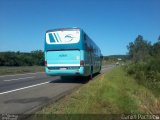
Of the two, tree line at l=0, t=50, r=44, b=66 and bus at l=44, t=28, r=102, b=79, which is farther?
tree line at l=0, t=50, r=44, b=66

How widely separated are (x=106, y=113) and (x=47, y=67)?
1127 centimetres

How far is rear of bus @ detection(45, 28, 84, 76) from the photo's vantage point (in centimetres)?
1934

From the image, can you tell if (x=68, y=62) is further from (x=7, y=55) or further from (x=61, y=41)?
(x=7, y=55)

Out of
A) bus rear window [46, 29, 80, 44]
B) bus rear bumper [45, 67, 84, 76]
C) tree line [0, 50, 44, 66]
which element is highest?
bus rear window [46, 29, 80, 44]

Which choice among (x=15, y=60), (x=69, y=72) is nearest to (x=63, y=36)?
(x=69, y=72)

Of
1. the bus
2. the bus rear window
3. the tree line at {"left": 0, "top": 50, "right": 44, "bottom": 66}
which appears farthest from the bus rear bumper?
the tree line at {"left": 0, "top": 50, "right": 44, "bottom": 66}

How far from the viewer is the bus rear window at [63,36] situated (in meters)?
19.3

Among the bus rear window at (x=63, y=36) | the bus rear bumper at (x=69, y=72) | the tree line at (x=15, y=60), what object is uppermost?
the bus rear window at (x=63, y=36)

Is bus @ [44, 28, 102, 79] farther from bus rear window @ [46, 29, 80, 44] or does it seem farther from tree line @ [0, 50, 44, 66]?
tree line @ [0, 50, 44, 66]

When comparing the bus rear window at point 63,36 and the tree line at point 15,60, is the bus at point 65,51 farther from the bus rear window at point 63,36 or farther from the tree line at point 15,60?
the tree line at point 15,60

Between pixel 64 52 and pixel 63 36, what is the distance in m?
1.05

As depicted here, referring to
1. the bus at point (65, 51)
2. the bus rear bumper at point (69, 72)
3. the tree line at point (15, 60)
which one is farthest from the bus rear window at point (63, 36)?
the tree line at point (15, 60)

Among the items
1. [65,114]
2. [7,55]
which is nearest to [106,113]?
[65,114]

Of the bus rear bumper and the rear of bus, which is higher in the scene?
the rear of bus
